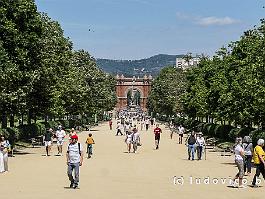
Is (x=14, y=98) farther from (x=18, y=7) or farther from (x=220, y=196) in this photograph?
(x=220, y=196)

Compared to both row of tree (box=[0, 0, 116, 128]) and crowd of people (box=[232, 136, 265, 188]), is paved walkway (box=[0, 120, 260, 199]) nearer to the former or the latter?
crowd of people (box=[232, 136, 265, 188])

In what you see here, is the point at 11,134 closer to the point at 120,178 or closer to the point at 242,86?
the point at 242,86

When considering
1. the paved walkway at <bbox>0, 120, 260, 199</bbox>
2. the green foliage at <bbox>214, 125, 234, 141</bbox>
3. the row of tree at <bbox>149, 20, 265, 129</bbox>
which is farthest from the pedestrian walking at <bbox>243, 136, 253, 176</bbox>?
the green foliage at <bbox>214, 125, 234, 141</bbox>

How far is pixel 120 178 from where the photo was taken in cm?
Result: 2170

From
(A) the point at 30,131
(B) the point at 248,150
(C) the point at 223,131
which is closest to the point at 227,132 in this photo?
(C) the point at 223,131

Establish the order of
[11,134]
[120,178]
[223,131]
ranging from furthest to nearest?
[223,131]
[11,134]
[120,178]

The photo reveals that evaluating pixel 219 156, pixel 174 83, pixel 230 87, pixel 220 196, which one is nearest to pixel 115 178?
pixel 220 196

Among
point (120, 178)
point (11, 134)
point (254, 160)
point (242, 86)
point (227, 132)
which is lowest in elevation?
point (120, 178)

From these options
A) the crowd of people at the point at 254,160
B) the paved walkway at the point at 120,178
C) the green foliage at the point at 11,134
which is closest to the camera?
the paved walkway at the point at 120,178

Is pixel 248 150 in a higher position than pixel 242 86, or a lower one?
lower

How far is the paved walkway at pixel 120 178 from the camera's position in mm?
17000

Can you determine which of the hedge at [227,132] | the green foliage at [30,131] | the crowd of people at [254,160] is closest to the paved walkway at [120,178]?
the crowd of people at [254,160]

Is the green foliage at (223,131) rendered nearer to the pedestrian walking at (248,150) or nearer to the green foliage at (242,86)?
the green foliage at (242,86)

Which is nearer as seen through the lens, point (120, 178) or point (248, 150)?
point (120, 178)
